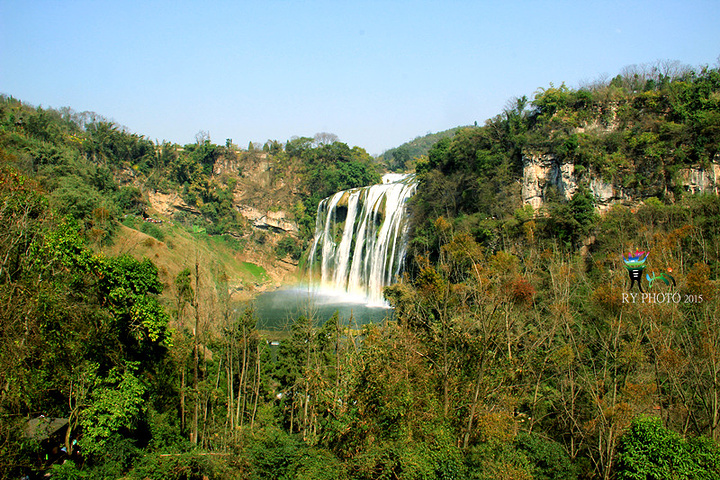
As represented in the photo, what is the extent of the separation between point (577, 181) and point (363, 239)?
1755 cm

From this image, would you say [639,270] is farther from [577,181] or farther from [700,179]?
[700,179]

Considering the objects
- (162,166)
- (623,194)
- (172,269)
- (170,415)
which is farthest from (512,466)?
(162,166)

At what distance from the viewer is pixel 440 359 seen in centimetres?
1152

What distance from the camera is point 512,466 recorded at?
9367 millimetres

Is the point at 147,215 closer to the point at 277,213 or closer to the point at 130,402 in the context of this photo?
the point at 277,213

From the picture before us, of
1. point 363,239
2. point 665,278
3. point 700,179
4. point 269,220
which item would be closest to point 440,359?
point 665,278

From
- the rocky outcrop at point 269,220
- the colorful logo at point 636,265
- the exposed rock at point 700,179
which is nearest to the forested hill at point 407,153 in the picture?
the rocky outcrop at point 269,220

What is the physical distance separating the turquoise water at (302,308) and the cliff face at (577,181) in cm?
1088

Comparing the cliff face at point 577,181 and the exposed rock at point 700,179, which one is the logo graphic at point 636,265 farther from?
the exposed rock at point 700,179

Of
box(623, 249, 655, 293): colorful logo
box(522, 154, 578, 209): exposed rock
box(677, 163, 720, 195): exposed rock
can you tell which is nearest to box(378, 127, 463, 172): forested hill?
box(522, 154, 578, 209): exposed rock

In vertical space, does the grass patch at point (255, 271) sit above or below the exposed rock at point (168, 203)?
below

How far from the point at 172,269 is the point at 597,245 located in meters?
26.0

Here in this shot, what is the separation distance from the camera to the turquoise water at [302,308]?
31.1 metres

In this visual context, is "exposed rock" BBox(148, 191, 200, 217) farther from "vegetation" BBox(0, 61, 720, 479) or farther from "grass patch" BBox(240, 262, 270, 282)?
"vegetation" BBox(0, 61, 720, 479)
